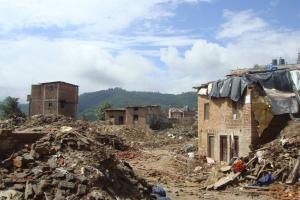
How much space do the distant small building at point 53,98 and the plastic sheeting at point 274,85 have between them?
3462cm

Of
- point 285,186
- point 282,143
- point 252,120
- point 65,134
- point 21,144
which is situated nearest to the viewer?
point 21,144

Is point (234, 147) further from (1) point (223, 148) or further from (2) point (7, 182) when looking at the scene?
(2) point (7, 182)

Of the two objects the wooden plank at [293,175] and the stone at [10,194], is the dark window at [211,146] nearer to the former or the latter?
the wooden plank at [293,175]

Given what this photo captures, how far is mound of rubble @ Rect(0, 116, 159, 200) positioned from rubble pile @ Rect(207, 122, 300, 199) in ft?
18.2

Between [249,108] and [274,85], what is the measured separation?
2.44 meters

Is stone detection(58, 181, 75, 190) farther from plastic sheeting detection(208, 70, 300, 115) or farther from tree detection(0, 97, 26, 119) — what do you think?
tree detection(0, 97, 26, 119)

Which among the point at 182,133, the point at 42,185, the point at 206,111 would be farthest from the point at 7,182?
the point at 182,133

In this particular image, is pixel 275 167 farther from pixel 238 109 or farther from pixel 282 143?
pixel 238 109

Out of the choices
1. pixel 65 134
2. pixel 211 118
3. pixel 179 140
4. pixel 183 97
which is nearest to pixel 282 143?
pixel 211 118

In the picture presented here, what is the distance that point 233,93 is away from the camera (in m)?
23.4

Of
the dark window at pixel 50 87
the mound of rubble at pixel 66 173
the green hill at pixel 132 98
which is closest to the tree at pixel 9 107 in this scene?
the dark window at pixel 50 87

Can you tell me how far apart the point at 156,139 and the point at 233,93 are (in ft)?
73.4

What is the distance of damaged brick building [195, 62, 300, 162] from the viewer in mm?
22078

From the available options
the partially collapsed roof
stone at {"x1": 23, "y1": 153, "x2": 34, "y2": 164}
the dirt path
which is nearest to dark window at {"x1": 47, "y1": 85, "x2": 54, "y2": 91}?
the dirt path
